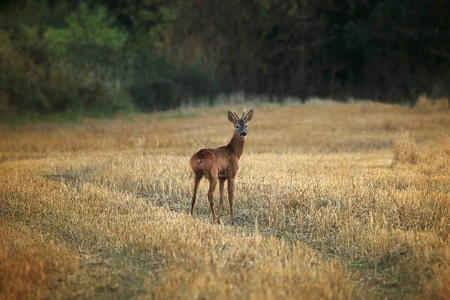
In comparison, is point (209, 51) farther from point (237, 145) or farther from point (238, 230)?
point (238, 230)

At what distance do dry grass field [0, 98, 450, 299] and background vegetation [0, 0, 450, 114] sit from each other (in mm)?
14531

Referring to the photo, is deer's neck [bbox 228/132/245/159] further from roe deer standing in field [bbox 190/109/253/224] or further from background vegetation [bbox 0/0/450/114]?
background vegetation [bbox 0/0/450/114]

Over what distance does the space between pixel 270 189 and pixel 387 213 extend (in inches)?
87.8

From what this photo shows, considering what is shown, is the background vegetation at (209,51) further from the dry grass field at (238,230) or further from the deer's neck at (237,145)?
the deer's neck at (237,145)

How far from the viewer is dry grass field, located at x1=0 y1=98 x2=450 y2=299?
6.16 meters

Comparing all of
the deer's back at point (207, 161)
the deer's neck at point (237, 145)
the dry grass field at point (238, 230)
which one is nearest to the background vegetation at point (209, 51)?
the dry grass field at point (238, 230)

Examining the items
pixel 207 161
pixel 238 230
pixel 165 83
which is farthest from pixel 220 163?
pixel 165 83

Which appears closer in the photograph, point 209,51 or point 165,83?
point 165,83

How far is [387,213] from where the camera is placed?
8836 millimetres

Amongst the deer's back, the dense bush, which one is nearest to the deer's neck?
the deer's back

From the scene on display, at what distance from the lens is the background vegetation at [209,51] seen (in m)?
30.5

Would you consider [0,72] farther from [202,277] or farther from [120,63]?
[202,277]

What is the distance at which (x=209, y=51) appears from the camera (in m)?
44.9

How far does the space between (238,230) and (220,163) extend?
99 cm
